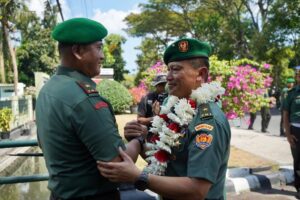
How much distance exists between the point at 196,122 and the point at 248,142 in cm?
916

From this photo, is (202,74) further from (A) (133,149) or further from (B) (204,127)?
(A) (133,149)

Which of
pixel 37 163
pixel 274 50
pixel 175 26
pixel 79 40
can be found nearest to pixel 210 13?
pixel 175 26

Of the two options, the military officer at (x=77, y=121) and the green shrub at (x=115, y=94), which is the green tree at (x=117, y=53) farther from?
the military officer at (x=77, y=121)

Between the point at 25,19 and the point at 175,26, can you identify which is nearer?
the point at 25,19

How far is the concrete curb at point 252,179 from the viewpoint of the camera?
19.9ft

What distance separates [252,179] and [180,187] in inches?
188

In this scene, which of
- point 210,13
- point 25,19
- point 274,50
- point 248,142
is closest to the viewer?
point 248,142

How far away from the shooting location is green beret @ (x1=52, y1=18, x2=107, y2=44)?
199 centimetres

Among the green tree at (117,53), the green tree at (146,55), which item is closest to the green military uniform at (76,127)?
the green tree at (146,55)

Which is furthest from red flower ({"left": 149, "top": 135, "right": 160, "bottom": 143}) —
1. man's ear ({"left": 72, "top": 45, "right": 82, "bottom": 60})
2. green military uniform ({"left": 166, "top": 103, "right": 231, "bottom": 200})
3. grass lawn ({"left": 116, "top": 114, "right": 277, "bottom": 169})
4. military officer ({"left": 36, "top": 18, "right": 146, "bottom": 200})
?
grass lawn ({"left": 116, "top": 114, "right": 277, "bottom": 169})

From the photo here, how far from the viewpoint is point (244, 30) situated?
85.0ft

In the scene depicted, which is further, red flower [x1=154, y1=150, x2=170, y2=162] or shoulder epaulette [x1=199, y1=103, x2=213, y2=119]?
red flower [x1=154, y1=150, x2=170, y2=162]

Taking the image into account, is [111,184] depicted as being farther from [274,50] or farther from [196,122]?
[274,50]

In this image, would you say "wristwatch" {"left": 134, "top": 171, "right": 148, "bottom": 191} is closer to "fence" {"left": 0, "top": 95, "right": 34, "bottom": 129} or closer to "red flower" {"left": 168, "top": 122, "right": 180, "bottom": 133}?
"red flower" {"left": 168, "top": 122, "right": 180, "bottom": 133}
